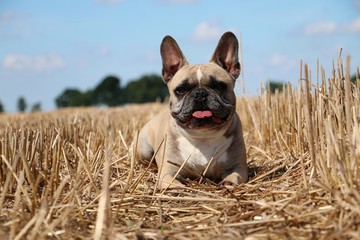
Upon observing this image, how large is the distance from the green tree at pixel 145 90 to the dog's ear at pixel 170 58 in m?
47.5

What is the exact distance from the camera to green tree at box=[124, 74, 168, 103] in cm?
5284

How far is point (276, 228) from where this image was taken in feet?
7.85

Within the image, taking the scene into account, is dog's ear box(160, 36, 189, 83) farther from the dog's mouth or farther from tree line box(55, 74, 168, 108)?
tree line box(55, 74, 168, 108)

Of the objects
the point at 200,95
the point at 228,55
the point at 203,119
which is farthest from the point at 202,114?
the point at 228,55

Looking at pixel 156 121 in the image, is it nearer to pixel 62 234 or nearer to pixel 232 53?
pixel 232 53

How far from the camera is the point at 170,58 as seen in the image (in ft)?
14.4

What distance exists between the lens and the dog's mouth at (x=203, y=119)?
377cm

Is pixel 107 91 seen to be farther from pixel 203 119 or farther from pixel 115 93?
pixel 203 119

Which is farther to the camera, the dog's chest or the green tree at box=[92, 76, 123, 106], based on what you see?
the green tree at box=[92, 76, 123, 106]

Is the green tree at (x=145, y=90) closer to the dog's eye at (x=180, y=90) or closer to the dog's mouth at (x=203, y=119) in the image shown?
the dog's eye at (x=180, y=90)

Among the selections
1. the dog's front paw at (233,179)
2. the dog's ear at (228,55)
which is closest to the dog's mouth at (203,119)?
the dog's front paw at (233,179)

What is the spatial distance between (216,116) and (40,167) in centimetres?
146

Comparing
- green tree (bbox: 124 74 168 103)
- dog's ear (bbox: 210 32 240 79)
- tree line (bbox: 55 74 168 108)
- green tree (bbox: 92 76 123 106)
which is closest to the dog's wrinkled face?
dog's ear (bbox: 210 32 240 79)

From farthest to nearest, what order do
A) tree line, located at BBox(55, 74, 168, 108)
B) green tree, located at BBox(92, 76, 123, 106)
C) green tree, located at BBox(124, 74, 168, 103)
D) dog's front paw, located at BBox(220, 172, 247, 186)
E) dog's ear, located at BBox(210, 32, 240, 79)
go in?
green tree, located at BBox(92, 76, 123, 106)
tree line, located at BBox(55, 74, 168, 108)
green tree, located at BBox(124, 74, 168, 103)
dog's ear, located at BBox(210, 32, 240, 79)
dog's front paw, located at BBox(220, 172, 247, 186)
